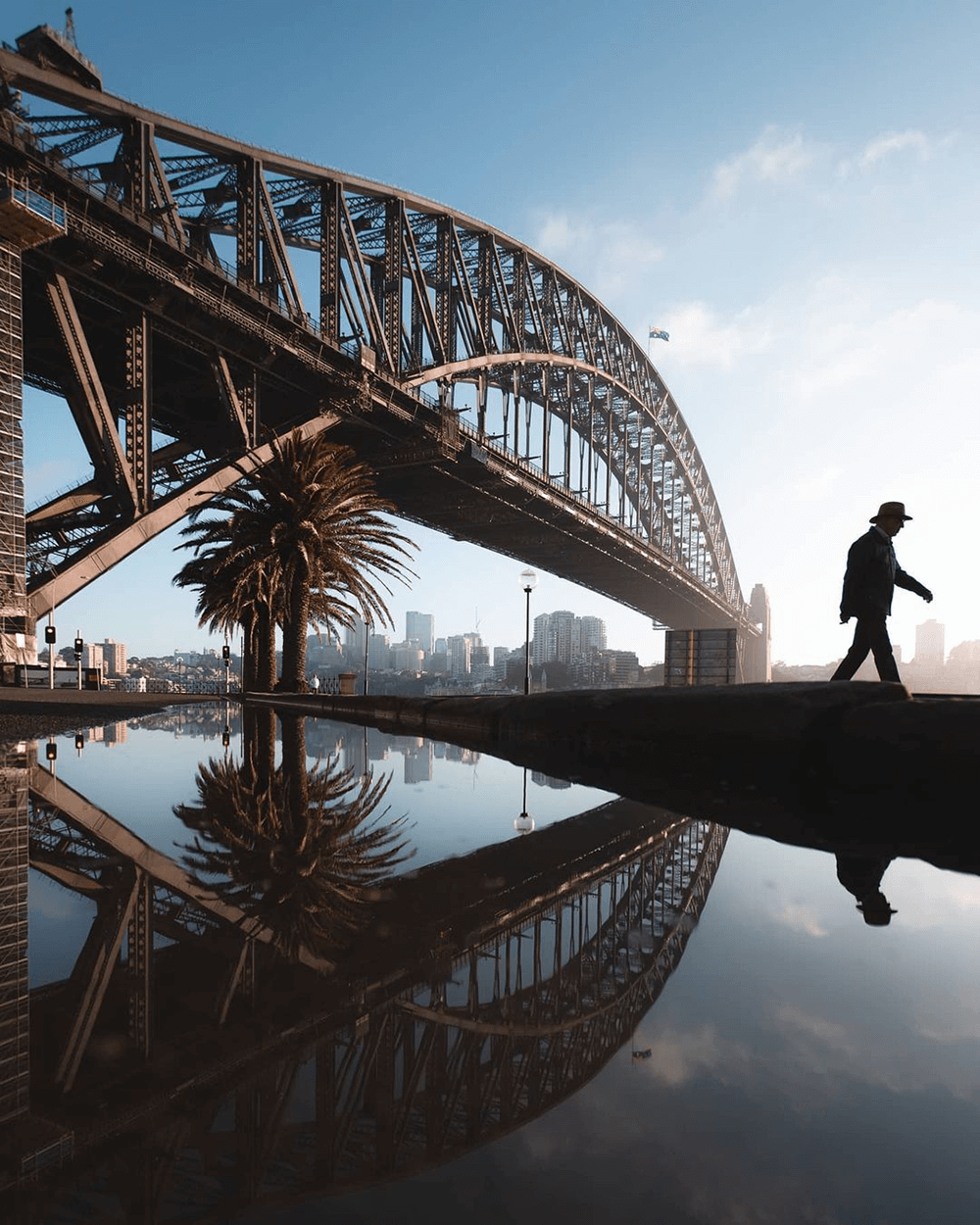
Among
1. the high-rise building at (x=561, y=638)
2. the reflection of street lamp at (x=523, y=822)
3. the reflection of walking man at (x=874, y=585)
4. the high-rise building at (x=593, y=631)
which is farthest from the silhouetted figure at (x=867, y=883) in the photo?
the high-rise building at (x=593, y=631)

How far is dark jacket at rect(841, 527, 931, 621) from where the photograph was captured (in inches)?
297

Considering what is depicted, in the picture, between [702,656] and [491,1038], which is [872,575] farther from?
[702,656]

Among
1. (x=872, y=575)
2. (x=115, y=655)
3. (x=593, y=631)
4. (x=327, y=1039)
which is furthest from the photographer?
(x=593, y=631)

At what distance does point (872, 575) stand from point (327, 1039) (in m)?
7.55

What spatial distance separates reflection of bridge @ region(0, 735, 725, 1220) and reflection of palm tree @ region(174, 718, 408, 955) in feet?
0.51

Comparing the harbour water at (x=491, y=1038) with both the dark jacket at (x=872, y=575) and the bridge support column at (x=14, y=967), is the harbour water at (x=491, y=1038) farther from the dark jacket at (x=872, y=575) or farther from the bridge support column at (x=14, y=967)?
the dark jacket at (x=872, y=575)

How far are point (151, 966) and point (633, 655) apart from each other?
114m

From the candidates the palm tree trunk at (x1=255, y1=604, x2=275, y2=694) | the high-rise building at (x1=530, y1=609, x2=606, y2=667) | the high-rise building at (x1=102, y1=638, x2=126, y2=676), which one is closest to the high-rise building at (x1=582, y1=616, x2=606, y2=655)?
the high-rise building at (x1=530, y1=609, x2=606, y2=667)

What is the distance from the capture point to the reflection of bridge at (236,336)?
20891 millimetres

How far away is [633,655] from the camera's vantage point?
113 metres

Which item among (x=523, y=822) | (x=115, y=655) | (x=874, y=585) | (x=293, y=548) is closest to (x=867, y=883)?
(x=523, y=822)

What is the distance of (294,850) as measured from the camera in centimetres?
344

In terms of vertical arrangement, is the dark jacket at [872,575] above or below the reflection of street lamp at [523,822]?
above

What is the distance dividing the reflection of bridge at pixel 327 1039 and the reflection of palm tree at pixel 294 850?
16 cm
